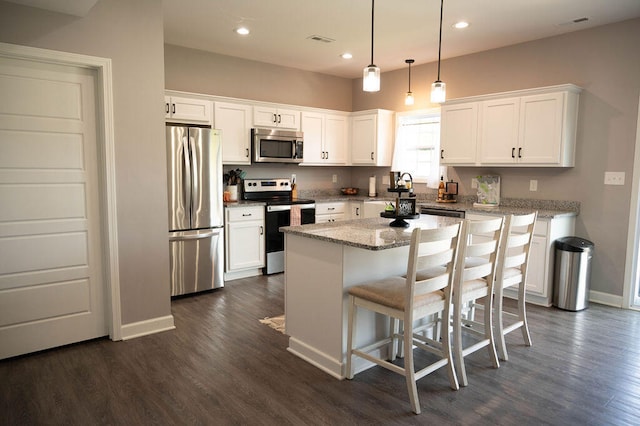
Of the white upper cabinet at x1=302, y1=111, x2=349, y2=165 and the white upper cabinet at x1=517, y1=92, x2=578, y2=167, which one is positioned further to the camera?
the white upper cabinet at x1=302, y1=111, x2=349, y2=165

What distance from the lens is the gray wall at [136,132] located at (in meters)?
3.10

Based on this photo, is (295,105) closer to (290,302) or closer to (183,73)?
(183,73)

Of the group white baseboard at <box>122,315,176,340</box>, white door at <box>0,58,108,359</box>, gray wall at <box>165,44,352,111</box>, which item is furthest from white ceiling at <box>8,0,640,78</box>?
white baseboard at <box>122,315,176,340</box>

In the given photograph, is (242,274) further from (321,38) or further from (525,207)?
(525,207)

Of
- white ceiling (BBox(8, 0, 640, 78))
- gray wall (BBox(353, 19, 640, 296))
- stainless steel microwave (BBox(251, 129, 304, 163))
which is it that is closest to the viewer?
white ceiling (BBox(8, 0, 640, 78))

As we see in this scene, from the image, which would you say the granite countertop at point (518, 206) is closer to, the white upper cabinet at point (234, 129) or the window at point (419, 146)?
the white upper cabinet at point (234, 129)

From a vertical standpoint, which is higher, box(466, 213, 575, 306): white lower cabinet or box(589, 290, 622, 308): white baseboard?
box(466, 213, 575, 306): white lower cabinet

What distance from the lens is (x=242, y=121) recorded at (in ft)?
17.4

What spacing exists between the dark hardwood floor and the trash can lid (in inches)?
32.4

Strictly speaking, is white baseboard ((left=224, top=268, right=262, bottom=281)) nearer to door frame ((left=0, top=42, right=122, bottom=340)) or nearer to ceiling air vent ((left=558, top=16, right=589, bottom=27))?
door frame ((left=0, top=42, right=122, bottom=340))

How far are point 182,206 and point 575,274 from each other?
3.87 metres

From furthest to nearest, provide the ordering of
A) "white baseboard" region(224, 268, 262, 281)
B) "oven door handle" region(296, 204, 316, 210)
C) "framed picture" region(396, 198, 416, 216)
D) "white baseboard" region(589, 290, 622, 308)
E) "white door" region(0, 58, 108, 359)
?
"oven door handle" region(296, 204, 316, 210)
"white baseboard" region(224, 268, 262, 281)
"white baseboard" region(589, 290, 622, 308)
"framed picture" region(396, 198, 416, 216)
"white door" region(0, 58, 108, 359)

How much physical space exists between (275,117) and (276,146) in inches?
15.1

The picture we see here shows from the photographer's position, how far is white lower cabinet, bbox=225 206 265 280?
4.96 metres
